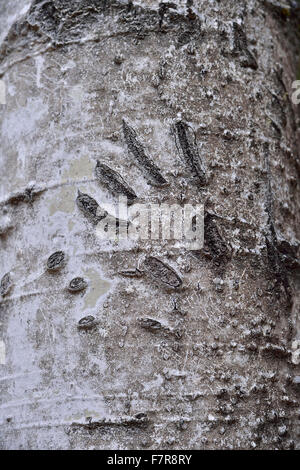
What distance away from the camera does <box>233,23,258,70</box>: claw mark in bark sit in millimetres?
1042

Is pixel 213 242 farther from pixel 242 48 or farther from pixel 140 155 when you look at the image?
pixel 242 48

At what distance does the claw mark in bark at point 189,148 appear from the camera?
953mm

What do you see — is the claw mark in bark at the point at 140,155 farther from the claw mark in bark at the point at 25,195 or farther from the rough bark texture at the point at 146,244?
the claw mark in bark at the point at 25,195

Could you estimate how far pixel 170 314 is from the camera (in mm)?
900

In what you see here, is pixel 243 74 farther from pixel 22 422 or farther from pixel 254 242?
pixel 22 422

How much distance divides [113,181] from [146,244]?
0.33ft

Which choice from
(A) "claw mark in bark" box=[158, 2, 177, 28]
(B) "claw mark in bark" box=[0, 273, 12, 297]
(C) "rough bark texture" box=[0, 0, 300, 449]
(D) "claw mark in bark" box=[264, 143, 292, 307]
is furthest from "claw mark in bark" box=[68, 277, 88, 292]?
(A) "claw mark in bark" box=[158, 2, 177, 28]

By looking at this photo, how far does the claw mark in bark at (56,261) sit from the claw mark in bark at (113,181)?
0.11m

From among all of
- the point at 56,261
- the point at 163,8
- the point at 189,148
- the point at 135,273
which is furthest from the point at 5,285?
the point at 163,8

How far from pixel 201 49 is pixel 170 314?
0.39 m

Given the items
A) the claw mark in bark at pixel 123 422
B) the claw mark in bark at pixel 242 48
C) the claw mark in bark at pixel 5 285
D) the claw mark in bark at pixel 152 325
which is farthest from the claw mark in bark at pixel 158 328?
the claw mark in bark at pixel 242 48

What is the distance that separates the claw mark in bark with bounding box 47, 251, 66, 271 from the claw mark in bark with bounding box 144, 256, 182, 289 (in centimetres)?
12

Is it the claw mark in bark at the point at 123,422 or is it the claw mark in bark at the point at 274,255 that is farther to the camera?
the claw mark in bark at the point at 274,255

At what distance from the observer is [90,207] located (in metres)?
0.95
